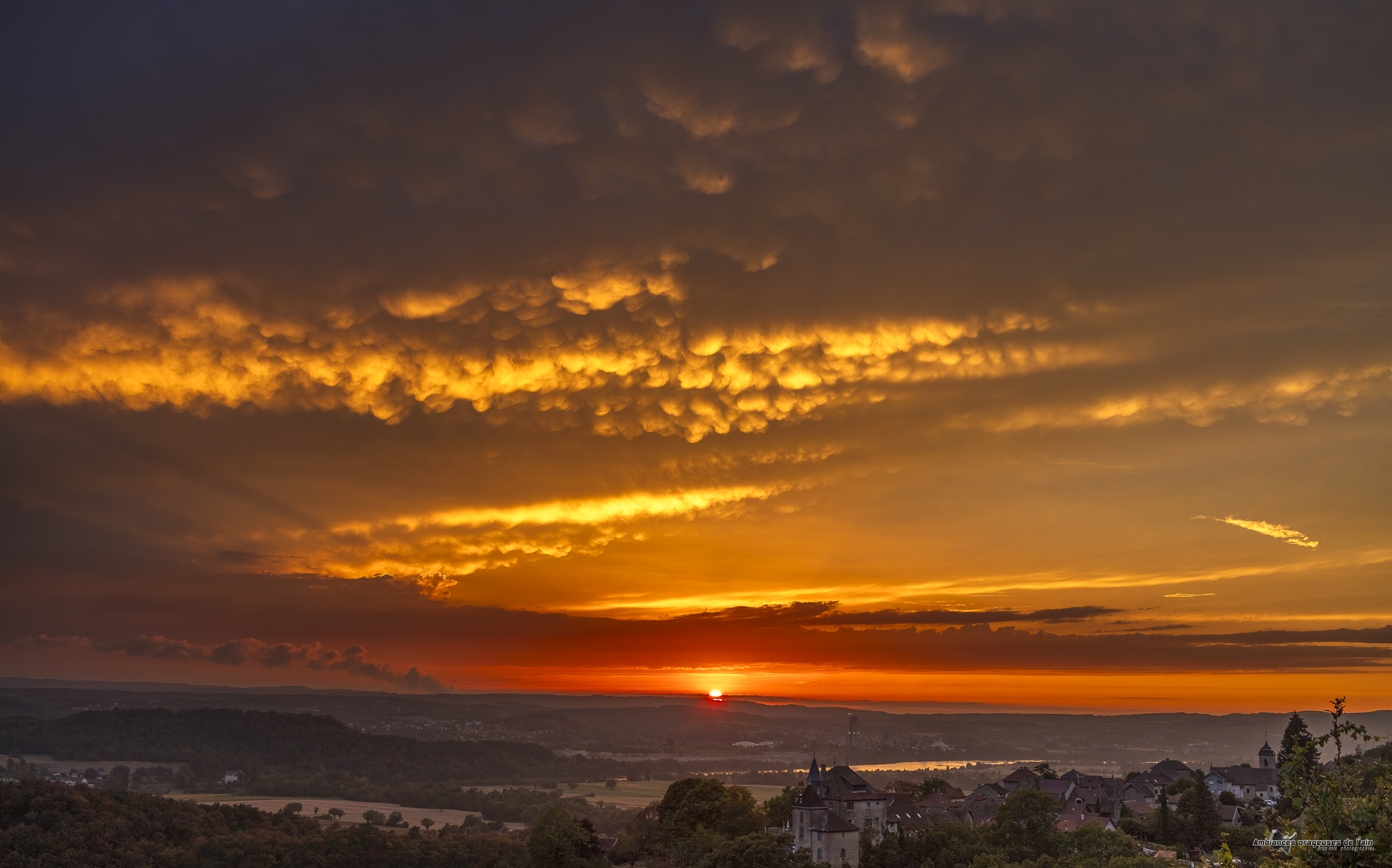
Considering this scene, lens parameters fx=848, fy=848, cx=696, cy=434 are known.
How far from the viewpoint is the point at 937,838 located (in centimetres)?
7862

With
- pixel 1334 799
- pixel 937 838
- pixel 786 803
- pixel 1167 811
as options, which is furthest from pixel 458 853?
pixel 1334 799

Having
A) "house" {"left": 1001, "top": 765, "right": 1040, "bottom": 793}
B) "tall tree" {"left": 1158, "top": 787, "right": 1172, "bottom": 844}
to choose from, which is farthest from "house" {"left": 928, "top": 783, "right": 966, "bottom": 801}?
"tall tree" {"left": 1158, "top": 787, "right": 1172, "bottom": 844}

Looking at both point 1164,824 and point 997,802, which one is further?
point 997,802

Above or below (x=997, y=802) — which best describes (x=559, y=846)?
above

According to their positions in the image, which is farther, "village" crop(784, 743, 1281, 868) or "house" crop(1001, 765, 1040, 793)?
"house" crop(1001, 765, 1040, 793)

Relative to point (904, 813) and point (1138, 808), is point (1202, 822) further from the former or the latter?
point (1138, 808)

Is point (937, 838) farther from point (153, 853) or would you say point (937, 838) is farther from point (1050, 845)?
point (153, 853)

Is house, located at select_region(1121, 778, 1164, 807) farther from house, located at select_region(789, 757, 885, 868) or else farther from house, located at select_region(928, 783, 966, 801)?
house, located at select_region(789, 757, 885, 868)

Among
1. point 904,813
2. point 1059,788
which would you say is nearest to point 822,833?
point 904,813

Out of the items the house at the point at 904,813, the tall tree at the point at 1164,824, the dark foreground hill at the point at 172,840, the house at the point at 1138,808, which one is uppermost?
the tall tree at the point at 1164,824

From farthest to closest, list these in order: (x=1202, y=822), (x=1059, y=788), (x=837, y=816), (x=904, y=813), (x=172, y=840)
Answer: (x=1059, y=788)
(x=172, y=840)
(x=904, y=813)
(x=1202, y=822)
(x=837, y=816)

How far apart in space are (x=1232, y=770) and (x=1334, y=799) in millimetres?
163688

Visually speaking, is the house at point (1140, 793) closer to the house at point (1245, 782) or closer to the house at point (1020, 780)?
the house at point (1245, 782)

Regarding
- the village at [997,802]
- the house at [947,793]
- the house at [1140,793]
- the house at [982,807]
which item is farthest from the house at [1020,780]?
the house at [1140,793]
